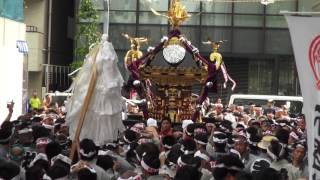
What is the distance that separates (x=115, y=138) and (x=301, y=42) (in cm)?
434

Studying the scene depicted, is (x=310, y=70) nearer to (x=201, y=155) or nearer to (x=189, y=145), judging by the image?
(x=201, y=155)

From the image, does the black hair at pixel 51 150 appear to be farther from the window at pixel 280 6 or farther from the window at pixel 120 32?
the window at pixel 280 6

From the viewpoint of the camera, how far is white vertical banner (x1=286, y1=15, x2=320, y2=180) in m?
4.51

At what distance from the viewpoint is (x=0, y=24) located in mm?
20844

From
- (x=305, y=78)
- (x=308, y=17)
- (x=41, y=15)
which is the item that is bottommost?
(x=305, y=78)

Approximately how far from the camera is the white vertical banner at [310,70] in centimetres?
451

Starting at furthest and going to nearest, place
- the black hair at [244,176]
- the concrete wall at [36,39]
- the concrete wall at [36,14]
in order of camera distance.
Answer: the concrete wall at [36,14]
the concrete wall at [36,39]
the black hair at [244,176]

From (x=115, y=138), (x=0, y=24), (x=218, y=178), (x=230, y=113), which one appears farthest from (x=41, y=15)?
(x=218, y=178)

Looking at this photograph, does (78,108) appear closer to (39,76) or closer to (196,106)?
(196,106)

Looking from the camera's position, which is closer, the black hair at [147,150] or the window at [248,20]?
the black hair at [147,150]

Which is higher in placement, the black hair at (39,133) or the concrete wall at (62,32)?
the concrete wall at (62,32)

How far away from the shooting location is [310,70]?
14.9 ft

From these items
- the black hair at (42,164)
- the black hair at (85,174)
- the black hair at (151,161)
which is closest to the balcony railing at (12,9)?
the black hair at (42,164)

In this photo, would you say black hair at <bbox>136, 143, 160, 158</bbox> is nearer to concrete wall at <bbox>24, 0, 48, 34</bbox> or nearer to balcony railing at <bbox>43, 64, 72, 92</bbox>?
balcony railing at <bbox>43, 64, 72, 92</bbox>
